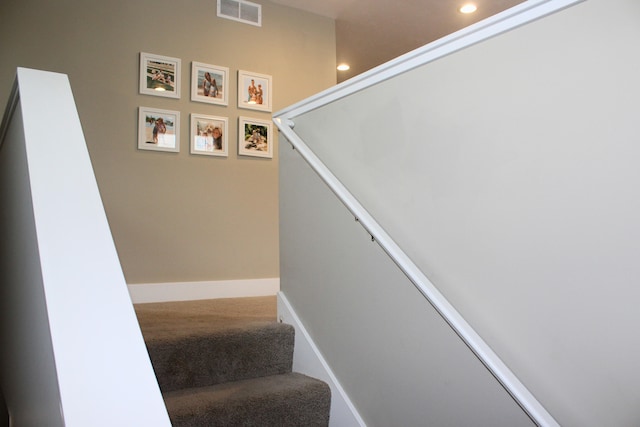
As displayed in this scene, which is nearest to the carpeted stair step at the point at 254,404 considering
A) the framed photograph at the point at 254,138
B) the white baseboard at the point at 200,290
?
the white baseboard at the point at 200,290

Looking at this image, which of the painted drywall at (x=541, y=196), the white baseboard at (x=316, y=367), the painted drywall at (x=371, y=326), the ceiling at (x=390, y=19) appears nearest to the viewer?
the painted drywall at (x=541, y=196)

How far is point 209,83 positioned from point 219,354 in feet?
7.80

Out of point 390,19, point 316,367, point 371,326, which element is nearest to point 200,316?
point 316,367

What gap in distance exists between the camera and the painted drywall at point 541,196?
1.07 metres

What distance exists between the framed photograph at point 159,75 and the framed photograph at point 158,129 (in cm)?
13

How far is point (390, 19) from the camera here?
448cm

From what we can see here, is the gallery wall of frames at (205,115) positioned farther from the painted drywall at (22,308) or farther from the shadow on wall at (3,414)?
the shadow on wall at (3,414)

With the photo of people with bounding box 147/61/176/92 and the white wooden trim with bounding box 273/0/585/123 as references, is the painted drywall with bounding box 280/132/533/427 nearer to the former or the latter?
the white wooden trim with bounding box 273/0/585/123

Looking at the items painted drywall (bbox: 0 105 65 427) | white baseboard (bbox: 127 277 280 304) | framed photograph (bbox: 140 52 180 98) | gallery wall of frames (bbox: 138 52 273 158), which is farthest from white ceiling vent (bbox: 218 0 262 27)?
painted drywall (bbox: 0 105 65 427)

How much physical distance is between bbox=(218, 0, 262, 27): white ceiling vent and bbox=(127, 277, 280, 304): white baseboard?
6.64ft

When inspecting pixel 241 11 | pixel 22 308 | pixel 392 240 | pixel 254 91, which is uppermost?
pixel 241 11

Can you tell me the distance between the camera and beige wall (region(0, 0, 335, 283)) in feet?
10.8

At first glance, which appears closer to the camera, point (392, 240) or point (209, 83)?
point (392, 240)

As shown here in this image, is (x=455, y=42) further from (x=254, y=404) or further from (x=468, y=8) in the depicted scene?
(x=468, y=8)
